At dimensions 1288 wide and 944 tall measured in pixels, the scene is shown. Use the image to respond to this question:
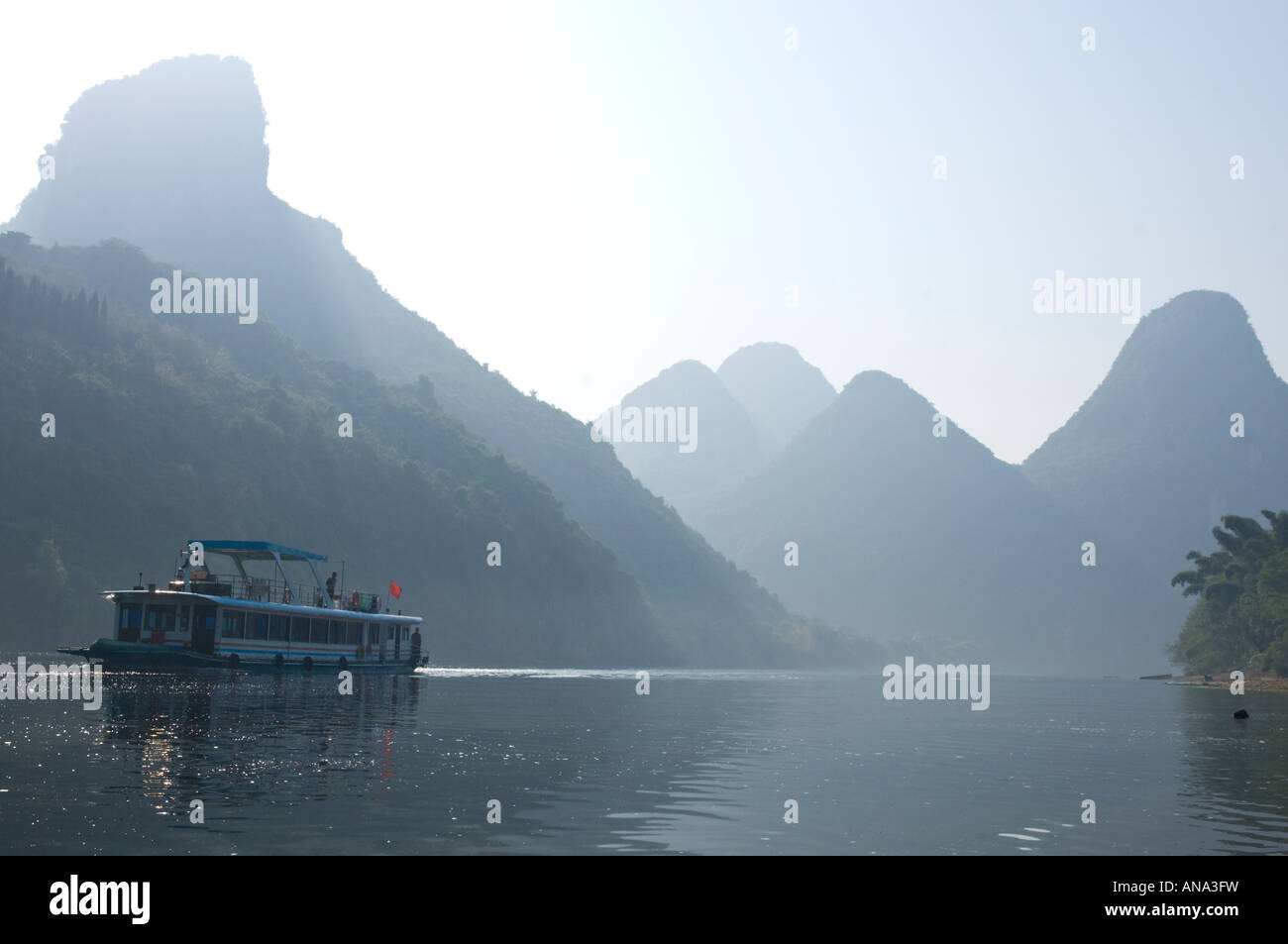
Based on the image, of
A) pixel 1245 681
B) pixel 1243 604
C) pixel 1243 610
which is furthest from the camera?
pixel 1243 604

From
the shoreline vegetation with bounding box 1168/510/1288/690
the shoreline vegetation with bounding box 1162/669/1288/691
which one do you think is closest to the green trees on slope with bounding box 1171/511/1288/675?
the shoreline vegetation with bounding box 1168/510/1288/690

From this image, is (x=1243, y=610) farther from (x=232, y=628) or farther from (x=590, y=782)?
(x=590, y=782)

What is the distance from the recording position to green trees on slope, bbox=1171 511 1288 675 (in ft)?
463

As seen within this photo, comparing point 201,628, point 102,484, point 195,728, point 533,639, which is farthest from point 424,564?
point 195,728

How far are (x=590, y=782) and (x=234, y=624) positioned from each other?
48.6m

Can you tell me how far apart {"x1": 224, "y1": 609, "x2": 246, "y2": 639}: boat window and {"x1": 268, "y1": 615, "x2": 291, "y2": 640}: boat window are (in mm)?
2759

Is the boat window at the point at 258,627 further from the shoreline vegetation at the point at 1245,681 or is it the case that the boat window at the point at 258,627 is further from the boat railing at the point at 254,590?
the shoreline vegetation at the point at 1245,681

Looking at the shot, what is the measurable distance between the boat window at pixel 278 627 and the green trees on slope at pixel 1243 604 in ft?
358

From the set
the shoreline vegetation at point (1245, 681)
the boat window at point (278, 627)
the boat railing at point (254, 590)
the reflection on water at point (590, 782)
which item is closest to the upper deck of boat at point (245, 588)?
the boat railing at point (254, 590)

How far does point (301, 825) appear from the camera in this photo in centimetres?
2172

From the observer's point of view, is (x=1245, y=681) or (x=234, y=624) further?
(x=1245, y=681)

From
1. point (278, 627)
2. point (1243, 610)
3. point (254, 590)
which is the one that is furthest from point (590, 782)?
point (1243, 610)

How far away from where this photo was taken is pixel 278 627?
7775cm
